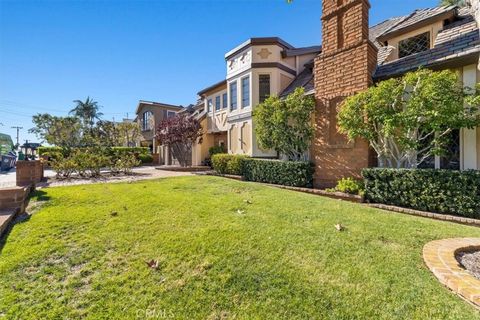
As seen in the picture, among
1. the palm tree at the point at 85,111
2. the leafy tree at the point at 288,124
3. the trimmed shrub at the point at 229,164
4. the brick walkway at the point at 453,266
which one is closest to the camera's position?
the brick walkway at the point at 453,266

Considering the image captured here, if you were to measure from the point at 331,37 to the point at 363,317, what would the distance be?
9618 mm

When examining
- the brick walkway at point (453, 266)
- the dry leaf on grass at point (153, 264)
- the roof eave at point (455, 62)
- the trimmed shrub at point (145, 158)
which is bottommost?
the dry leaf on grass at point (153, 264)

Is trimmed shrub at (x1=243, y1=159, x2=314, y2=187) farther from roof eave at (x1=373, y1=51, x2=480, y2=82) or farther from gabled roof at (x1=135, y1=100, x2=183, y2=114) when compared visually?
gabled roof at (x1=135, y1=100, x2=183, y2=114)

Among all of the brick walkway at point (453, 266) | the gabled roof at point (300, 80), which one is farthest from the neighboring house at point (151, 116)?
the brick walkway at point (453, 266)

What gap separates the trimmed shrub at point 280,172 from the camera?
9273 millimetres

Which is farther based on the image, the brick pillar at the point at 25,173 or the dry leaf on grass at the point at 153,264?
the brick pillar at the point at 25,173

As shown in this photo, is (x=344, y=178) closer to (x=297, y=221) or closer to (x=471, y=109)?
(x=471, y=109)

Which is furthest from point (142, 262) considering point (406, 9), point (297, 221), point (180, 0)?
point (406, 9)

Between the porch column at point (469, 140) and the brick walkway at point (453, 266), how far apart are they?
13.4ft

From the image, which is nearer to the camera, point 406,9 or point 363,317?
point 363,317

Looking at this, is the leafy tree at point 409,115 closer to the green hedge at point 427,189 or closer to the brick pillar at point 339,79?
the green hedge at point 427,189

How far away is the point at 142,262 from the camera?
3332mm

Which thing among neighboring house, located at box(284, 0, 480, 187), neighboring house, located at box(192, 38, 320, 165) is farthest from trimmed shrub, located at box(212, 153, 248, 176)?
neighboring house, located at box(284, 0, 480, 187)

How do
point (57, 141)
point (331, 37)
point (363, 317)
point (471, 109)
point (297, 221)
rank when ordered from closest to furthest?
point (363, 317) → point (297, 221) → point (471, 109) → point (331, 37) → point (57, 141)
